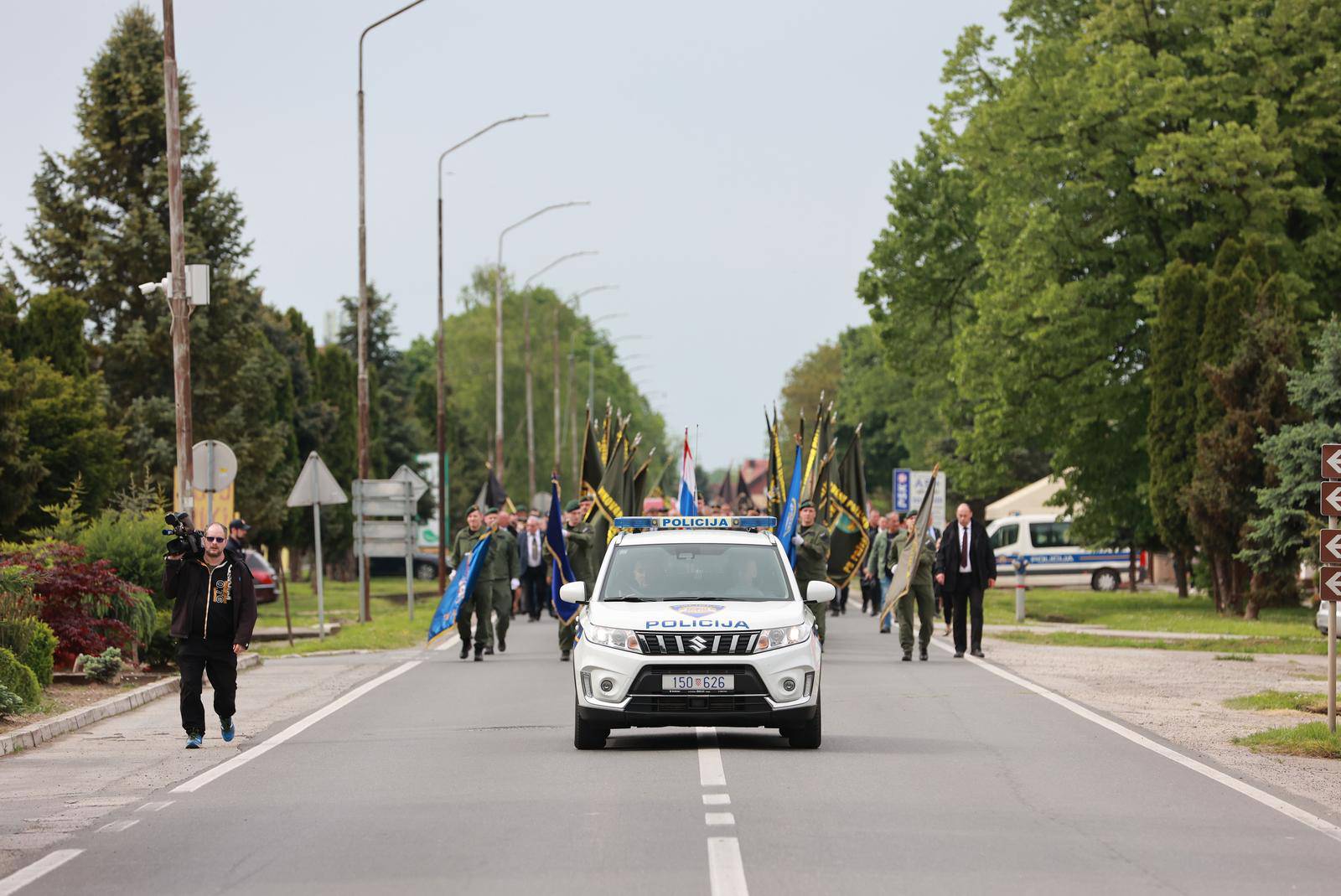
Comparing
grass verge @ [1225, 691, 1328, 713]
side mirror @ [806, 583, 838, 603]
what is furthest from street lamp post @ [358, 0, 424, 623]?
side mirror @ [806, 583, 838, 603]

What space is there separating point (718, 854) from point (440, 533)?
36.0 metres

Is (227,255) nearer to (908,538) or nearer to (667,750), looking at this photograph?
(908,538)

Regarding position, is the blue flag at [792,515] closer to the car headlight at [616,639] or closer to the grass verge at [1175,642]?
the grass verge at [1175,642]

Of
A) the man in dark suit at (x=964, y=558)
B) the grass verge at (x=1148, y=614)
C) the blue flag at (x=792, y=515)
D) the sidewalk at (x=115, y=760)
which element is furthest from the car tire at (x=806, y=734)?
the grass verge at (x=1148, y=614)

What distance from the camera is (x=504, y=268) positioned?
411 feet

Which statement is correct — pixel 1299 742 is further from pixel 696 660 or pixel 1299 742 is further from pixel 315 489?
pixel 315 489

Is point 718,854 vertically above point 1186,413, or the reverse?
point 1186,413

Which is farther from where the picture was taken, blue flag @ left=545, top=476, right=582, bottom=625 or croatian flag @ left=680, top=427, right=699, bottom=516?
croatian flag @ left=680, top=427, right=699, bottom=516

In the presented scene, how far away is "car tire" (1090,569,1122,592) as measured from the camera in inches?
2261

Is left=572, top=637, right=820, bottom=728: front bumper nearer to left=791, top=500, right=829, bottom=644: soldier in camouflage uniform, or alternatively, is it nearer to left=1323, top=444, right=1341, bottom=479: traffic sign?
left=1323, top=444, right=1341, bottom=479: traffic sign

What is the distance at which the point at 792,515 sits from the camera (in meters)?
26.1

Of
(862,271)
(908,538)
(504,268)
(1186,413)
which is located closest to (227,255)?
(862,271)

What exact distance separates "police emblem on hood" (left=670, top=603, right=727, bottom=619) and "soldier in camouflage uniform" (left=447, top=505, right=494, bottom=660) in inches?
440

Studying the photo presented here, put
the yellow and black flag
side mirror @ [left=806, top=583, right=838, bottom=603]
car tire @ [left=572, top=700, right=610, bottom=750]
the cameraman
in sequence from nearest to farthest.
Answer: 1. car tire @ [left=572, top=700, right=610, bottom=750]
2. side mirror @ [left=806, top=583, right=838, bottom=603]
3. the cameraman
4. the yellow and black flag
